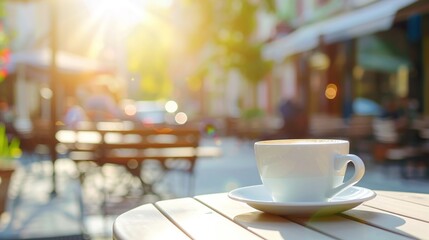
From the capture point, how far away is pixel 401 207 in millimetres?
1742

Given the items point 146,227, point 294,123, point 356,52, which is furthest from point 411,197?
point 356,52

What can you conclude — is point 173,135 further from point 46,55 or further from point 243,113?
point 243,113

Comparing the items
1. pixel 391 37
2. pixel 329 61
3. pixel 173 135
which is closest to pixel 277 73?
pixel 329 61

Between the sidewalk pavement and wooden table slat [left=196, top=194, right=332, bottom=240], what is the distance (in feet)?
8.03

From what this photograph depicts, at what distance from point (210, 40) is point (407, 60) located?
9.02m

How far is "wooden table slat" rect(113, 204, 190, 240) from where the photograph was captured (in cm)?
141

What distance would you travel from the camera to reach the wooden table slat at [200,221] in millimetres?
1427

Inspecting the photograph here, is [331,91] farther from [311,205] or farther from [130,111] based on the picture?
[311,205]

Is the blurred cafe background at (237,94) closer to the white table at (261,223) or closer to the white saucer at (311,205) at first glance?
the white table at (261,223)

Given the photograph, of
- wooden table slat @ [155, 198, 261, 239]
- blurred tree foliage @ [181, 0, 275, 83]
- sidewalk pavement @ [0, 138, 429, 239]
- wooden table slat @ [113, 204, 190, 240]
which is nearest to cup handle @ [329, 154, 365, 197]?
wooden table slat @ [155, 198, 261, 239]

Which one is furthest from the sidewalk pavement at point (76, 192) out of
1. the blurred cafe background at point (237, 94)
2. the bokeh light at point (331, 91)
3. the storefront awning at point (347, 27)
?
the bokeh light at point (331, 91)

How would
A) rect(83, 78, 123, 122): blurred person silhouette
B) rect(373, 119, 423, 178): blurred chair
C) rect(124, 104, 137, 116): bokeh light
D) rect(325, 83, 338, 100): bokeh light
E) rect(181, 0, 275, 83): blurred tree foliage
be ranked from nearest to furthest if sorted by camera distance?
rect(373, 119, 423, 178): blurred chair → rect(83, 78, 123, 122): blurred person silhouette → rect(124, 104, 137, 116): bokeh light → rect(325, 83, 338, 100): bokeh light → rect(181, 0, 275, 83): blurred tree foliage

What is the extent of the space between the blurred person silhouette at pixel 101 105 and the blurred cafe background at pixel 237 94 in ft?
0.06

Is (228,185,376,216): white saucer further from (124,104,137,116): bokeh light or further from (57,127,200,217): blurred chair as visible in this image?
(124,104,137,116): bokeh light
